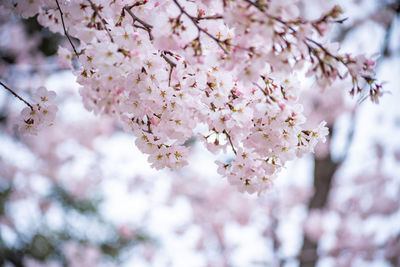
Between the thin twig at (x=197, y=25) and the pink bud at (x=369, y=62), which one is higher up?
the thin twig at (x=197, y=25)

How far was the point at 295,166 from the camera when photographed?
604cm

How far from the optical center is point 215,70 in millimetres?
1111

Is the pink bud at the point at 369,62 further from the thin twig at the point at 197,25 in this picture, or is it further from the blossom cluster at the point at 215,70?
the thin twig at the point at 197,25

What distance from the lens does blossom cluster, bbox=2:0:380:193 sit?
0.95m

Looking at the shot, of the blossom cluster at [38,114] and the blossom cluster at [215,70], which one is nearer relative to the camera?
the blossom cluster at [215,70]

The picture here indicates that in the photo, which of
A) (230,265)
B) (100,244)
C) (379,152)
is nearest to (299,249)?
(230,265)

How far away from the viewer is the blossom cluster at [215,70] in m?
0.95

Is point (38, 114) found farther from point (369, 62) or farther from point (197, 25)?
point (369, 62)

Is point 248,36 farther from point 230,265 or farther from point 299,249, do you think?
point 230,265

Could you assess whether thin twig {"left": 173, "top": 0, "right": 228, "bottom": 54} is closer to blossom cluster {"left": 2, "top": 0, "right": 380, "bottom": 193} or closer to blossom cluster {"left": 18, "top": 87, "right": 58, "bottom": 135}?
blossom cluster {"left": 2, "top": 0, "right": 380, "bottom": 193}

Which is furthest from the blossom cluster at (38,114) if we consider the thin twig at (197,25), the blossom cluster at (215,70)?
the thin twig at (197,25)

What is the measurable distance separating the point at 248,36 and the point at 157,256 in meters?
7.04

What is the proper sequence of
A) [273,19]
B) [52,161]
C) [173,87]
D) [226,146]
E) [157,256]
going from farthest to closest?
[157,256] → [52,161] → [226,146] → [173,87] → [273,19]

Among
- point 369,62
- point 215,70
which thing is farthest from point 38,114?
point 369,62
